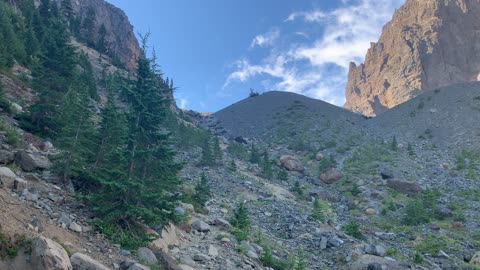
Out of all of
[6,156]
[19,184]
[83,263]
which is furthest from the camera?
[6,156]

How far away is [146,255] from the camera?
12.0 metres

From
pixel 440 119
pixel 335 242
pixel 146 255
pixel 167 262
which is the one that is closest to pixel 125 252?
pixel 146 255

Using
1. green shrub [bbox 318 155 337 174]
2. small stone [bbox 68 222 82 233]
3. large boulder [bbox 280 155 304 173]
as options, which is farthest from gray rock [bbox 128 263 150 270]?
large boulder [bbox 280 155 304 173]

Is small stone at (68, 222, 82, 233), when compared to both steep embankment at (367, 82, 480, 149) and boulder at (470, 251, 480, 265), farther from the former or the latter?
steep embankment at (367, 82, 480, 149)

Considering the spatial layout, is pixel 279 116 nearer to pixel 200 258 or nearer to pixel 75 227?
pixel 200 258

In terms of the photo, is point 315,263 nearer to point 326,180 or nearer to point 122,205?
point 122,205

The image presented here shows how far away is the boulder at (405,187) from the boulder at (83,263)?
30483 mm

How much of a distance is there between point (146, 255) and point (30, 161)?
21.9 feet

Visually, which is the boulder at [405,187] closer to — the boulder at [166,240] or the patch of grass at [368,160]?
the patch of grass at [368,160]

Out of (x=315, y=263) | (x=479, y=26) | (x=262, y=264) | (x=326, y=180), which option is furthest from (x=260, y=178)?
(x=479, y=26)

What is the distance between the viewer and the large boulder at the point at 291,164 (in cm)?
4256

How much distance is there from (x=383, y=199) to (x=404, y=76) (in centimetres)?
9832

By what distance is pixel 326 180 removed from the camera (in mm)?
39062

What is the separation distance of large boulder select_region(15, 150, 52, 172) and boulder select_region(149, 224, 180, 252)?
5.61 m
